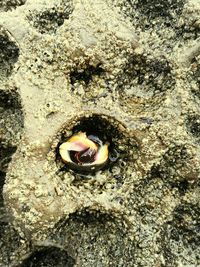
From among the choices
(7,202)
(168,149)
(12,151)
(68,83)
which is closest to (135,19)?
(68,83)

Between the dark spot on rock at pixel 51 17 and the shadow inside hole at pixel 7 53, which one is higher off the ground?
the dark spot on rock at pixel 51 17

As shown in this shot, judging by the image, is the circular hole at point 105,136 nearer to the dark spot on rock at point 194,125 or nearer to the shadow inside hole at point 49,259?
the dark spot on rock at point 194,125

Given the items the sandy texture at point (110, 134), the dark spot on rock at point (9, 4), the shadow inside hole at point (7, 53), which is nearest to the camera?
the sandy texture at point (110, 134)

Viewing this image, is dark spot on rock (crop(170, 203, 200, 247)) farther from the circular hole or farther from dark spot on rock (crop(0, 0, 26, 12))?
dark spot on rock (crop(0, 0, 26, 12))

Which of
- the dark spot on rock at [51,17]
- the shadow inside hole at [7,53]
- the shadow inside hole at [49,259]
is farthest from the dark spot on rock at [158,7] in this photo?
the shadow inside hole at [49,259]

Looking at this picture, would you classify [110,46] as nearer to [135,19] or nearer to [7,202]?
[135,19]

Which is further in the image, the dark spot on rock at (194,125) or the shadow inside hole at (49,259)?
the shadow inside hole at (49,259)

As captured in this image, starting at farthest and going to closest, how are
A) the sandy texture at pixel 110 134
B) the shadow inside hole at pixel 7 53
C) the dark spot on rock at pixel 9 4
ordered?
the dark spot on rock at pixel 9 4 → the shadow inside hole at pixel 7 53 → the sandy texture at pixel 110 134
